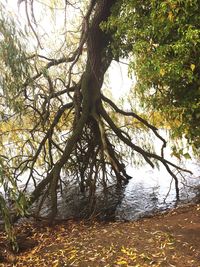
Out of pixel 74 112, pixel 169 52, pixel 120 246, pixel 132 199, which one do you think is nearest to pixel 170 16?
pixel 169 52

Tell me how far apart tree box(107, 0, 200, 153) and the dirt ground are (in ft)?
4.75

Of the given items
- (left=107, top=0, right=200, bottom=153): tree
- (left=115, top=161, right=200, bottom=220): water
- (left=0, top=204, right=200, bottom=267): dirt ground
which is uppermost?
(left=107, top=0, right=200, bottom=153): tree

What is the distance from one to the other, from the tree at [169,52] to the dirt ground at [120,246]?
57.0 inches

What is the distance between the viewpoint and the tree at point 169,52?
445 cm

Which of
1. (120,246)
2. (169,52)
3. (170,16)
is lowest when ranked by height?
(120,246)

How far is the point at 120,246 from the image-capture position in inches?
184

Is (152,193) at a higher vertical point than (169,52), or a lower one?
lower

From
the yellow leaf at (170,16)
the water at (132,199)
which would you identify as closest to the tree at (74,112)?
the water at (132,199)

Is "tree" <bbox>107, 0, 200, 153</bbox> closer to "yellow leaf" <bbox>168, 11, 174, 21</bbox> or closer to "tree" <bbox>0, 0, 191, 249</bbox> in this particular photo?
"yellow leaf" <bbox>168, 11, 174, 21</bbox>

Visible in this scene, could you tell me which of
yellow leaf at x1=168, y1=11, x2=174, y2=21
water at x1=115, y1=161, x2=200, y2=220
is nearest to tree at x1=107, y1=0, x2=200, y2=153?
yellow leaf at x1=168, y1=11, x2=174, y2=21

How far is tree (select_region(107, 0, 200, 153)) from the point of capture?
4449 millimetres

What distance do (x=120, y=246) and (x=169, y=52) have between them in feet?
8.85

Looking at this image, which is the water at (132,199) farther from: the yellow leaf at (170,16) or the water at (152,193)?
the yellow leaf at (170,16)

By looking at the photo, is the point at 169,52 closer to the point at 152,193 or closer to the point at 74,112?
the point at 74,112
